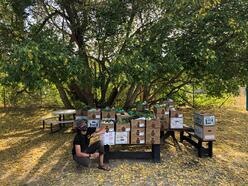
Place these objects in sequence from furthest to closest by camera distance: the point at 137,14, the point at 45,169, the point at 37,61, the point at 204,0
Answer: the point at 137,14 → the point at 204,0 → the point at 45,169 → the point at 37,61

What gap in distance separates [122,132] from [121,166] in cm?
62

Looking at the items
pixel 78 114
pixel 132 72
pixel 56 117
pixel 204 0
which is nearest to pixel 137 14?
pixel 204 0

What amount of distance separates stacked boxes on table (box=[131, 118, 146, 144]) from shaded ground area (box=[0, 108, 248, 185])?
0.44 meters

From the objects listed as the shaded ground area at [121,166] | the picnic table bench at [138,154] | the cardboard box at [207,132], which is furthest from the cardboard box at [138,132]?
the cardboard box at [207,132]

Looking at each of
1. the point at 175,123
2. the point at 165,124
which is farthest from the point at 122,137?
the point at 175,123

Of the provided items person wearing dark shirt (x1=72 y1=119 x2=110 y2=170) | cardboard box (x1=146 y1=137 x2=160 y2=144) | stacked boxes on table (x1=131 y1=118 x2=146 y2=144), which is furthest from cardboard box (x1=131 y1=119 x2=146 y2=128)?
person wearing dark shirt (x1=72 y1=119 x2=110 y2=170)

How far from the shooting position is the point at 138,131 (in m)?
6.09

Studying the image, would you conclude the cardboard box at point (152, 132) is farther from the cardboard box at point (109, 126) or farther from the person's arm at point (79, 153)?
the person's arm at point (79, 153)

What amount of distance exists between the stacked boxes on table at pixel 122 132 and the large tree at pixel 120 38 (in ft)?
2.74

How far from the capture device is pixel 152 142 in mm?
6137

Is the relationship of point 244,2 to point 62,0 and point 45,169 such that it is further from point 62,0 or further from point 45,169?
point 45,169

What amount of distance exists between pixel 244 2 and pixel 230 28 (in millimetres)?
684

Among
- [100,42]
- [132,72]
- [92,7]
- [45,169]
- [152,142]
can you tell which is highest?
[92,7]

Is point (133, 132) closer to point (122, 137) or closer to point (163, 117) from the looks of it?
point (122, 137)
